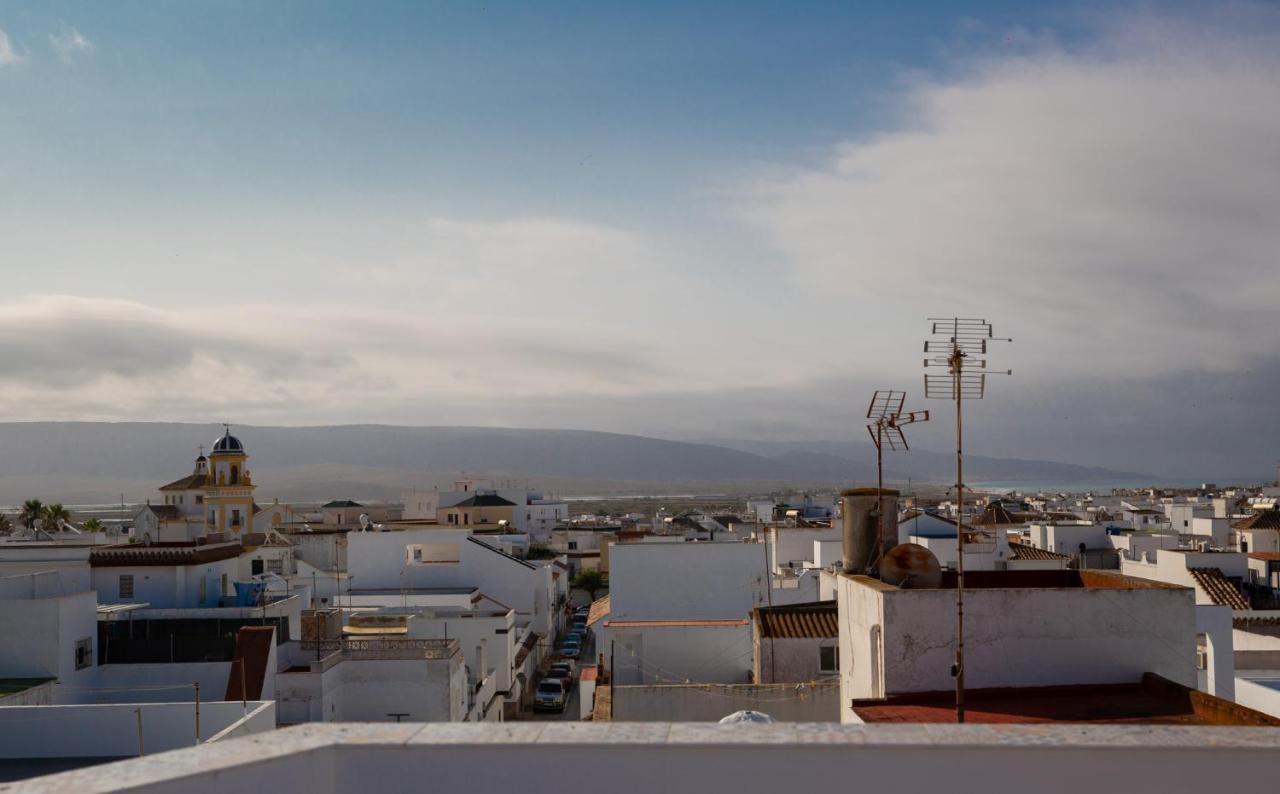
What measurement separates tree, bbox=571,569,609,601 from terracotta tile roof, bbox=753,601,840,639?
38.4m

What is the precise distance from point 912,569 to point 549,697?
76.7 feet

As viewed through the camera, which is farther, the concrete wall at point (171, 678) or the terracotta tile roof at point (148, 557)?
the terracotta tile roof at point (148, 557)

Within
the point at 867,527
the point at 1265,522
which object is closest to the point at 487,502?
the point at 1265,522

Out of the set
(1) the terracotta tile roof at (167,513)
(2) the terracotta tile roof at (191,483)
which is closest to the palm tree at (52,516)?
(1) the terracotta tile roof at (167,513)

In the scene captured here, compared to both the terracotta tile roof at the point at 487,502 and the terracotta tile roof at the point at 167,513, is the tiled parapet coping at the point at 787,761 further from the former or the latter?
the terracotta tile roof at the point at 487,502

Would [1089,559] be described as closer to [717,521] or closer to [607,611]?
[607,611]

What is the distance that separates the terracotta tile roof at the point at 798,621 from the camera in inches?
767

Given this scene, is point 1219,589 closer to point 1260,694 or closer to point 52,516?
point 1260,694

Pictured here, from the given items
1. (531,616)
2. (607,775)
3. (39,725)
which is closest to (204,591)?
(531,616)

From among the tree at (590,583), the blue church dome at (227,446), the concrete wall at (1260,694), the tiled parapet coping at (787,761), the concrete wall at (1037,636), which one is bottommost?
the tree at (590,583)

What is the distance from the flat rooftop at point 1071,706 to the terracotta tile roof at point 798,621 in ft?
30.5

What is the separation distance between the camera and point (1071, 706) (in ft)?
30.6

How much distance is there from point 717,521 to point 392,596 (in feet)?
138

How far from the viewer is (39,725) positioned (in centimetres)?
1332
